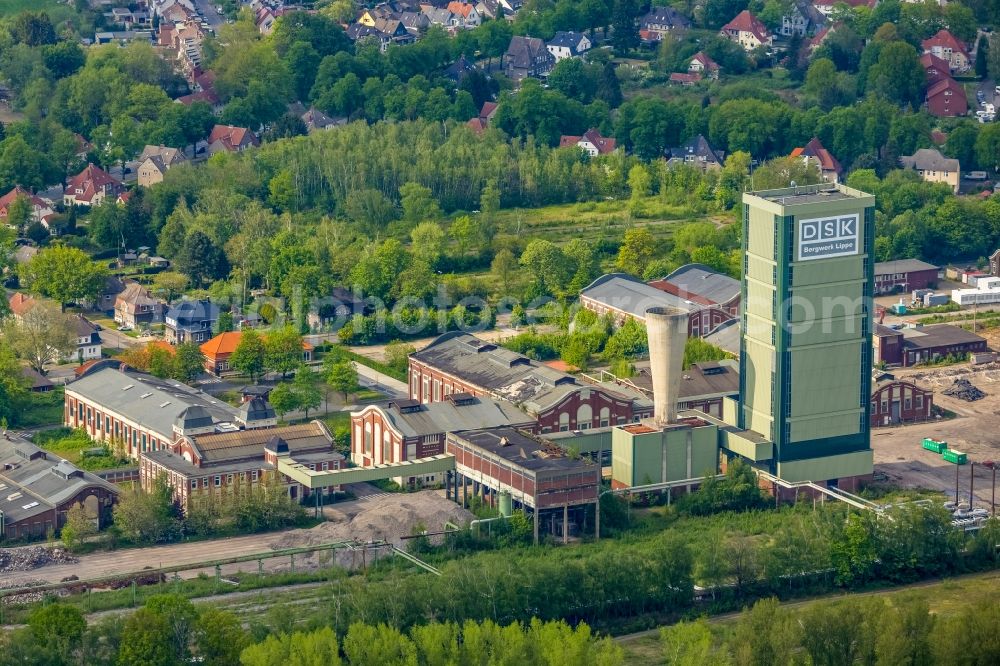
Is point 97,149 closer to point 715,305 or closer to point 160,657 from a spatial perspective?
point 715,305

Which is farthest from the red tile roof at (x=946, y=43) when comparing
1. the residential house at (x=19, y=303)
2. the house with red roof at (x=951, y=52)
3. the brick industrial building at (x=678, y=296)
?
the residential house at (x=19, y=303)

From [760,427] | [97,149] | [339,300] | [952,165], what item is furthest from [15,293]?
[952,165]

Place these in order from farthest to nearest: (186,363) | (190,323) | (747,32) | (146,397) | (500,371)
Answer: (747,32) → (190,323) → (186,363) → (500,371) → (146,397)

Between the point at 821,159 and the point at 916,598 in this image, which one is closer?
the point at 916,598

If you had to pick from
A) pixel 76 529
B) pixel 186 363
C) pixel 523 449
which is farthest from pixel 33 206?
pixel 523 449

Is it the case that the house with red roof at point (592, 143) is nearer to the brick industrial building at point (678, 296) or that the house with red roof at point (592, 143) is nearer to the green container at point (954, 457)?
the brick industrial building at point (678, 296)

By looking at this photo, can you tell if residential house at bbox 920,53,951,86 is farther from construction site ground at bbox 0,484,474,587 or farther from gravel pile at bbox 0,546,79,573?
gravel pile at bbox 0,546,79,573

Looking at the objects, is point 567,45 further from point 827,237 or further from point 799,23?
point 827,237

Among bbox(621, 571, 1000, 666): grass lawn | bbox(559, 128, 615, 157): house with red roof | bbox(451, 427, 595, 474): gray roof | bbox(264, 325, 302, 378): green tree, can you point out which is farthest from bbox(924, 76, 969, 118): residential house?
bbox(621, 571, 1000, 666): grass lawn
